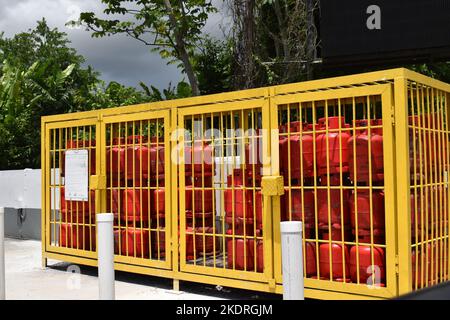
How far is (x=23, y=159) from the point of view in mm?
15328

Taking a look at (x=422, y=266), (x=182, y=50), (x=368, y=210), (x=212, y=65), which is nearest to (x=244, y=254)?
(x=368, y=210)

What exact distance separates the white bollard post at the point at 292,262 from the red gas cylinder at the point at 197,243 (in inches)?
121

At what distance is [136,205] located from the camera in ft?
23.2

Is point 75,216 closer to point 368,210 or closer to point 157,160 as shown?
point 157,160

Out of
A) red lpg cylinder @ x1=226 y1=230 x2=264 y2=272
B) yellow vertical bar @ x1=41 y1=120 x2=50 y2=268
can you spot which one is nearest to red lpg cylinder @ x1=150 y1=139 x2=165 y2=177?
red lpg cylinder @ x1=226 y1=230 x2=264 y2=272

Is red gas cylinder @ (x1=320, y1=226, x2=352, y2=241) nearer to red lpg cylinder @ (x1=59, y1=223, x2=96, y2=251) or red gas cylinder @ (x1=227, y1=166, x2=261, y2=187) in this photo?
red gas cylinder @ (x1=227, y1=166, x2=261, y2=187)

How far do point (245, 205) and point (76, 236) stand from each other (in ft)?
10.3

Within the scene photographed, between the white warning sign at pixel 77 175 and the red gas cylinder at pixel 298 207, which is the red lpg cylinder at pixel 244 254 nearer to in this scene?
the red gas cylinder at pixel 298 207

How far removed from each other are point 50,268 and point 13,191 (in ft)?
13.6

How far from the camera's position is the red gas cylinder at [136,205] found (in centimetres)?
702

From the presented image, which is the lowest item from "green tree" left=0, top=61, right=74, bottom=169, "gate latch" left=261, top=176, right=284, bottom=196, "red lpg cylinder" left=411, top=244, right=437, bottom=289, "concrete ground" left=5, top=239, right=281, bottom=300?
"concrete ground" left=5, top=239, right=281, bottom=300

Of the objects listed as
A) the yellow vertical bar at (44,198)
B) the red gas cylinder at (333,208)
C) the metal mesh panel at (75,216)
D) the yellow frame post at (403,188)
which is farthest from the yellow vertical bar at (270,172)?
the yellow vertical bar at (44,198)

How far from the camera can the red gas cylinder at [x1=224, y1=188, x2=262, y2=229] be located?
19.5ft

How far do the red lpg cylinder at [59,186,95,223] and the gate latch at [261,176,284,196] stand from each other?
313 centimetres
